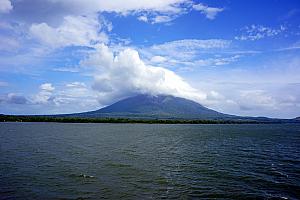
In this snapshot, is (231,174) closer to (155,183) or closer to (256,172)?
(256,172)

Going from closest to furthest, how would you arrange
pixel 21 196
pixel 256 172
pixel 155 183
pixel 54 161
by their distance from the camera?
pixel 21 196 < pixel 155 183 < pixel 256 172 < pixel 54 161

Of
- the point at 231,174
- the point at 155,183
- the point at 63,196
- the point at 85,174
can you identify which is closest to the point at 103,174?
the point at 85,174

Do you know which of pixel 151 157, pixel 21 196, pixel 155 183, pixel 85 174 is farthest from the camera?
pixel 151 157

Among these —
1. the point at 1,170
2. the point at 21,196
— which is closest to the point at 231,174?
the point at 21,196

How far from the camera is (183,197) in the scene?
2847cm

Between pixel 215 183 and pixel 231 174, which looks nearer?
pixel 215 183

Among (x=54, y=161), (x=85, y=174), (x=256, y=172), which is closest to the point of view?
(x=85, y=174)

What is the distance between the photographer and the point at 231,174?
127ft

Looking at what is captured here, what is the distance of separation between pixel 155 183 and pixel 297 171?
763 inches

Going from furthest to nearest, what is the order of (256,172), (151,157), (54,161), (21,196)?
(151,157), (54,161), (256,172), (21,196)

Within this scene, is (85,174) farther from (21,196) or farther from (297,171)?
(297,171)

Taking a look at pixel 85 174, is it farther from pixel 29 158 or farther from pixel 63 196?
pixel 29 158

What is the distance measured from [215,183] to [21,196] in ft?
61.1

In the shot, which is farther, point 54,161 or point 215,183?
A: point 54,161
